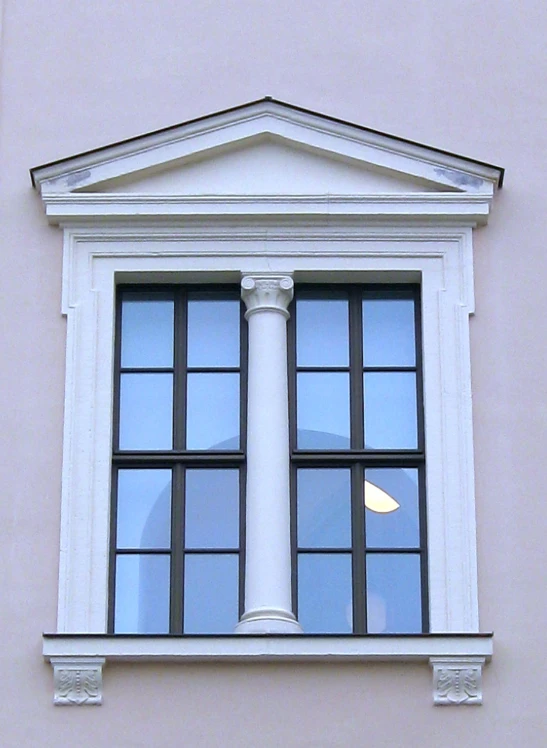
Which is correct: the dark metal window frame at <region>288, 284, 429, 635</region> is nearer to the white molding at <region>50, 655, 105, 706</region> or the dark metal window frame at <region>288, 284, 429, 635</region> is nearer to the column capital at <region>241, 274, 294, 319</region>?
the column capital at <region>241, 274, 294, 319</region>

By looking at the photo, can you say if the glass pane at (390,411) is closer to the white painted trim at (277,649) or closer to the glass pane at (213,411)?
the glass pane at (213,411)

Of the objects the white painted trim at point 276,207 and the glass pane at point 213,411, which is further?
the white painted trim at point 276,207

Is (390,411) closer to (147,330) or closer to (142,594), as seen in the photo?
(147,330)

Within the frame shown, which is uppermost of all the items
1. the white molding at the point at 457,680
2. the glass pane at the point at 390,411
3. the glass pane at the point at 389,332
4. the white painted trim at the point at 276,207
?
the white painted trim at the point at 276,207

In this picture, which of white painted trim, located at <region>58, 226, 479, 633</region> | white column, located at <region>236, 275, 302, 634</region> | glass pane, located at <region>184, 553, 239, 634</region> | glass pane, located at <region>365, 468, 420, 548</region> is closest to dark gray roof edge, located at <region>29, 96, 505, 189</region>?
white painted trim, located at <region>58, 226, 479, 633</region>

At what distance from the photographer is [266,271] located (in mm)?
12305

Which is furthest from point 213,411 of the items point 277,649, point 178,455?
point 277,649

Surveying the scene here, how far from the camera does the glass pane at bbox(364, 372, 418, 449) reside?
480 inches

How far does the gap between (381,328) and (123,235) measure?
151 cm

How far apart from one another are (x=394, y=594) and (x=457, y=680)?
0.71 m

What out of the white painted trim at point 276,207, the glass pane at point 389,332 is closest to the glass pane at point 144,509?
the glass pane at point 389,332

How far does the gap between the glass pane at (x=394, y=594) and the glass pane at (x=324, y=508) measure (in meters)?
0.22

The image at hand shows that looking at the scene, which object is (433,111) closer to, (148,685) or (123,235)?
(123,235)

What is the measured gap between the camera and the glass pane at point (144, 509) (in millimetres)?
11938
